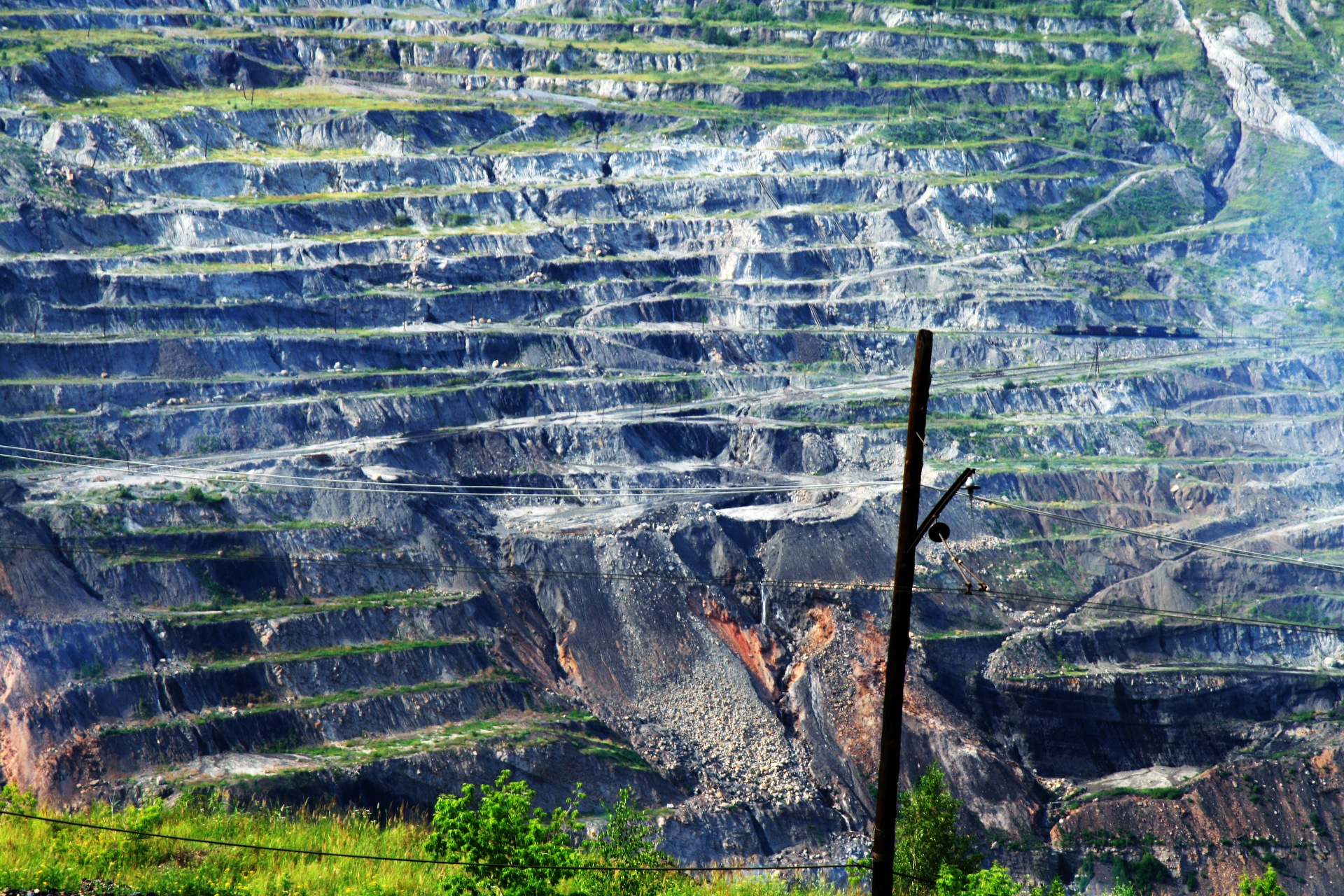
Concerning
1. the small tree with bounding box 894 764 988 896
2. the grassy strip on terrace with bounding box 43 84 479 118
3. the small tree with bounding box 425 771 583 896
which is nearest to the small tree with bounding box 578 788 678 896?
the small tree with bounding box 425 771 583 896

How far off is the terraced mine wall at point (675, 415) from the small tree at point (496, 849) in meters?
17.4

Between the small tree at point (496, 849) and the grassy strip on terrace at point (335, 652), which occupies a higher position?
the small tree at point (496, 849)

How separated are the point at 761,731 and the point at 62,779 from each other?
19397 millimetres

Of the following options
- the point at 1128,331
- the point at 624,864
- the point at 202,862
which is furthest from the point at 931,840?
the point at 1128,331

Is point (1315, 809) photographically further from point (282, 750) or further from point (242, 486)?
point (242, 486)

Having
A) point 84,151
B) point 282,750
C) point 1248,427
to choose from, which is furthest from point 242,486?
point 1248,427

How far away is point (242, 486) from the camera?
4381 centimetres

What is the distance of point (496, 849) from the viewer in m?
15.9

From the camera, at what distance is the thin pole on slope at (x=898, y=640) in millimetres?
12195

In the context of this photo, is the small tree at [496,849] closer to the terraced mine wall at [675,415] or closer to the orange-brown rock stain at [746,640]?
the terraced mine wall at [675,415]

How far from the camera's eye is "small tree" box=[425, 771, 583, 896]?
15.6m

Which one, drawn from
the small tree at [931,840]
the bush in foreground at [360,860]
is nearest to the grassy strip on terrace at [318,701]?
the bush in foreground at [360,860]

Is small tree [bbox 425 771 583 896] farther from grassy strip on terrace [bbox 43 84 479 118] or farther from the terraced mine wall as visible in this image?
grassy strip on terrace [bbox 43 84 479 118]

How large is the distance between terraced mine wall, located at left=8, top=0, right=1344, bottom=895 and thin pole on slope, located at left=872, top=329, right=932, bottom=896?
22719mm
